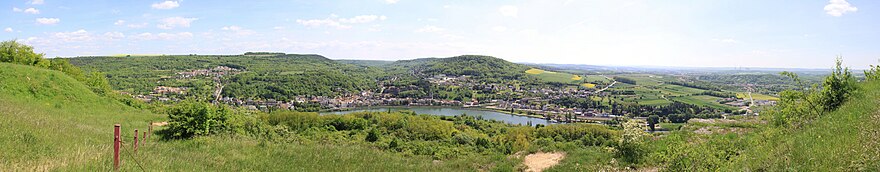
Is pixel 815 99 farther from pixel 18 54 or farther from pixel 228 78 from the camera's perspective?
pixel 228 78

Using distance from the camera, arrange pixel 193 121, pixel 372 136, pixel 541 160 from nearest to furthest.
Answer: pixel 193 121
pixel 541 160
pixel 372 136

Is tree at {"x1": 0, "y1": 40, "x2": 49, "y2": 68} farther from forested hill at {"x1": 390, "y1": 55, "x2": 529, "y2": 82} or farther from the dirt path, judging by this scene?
forested hill at {"x1": 390, "y1": 55, "x2": 529, "y2": 82}

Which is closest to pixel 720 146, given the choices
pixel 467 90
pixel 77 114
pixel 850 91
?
pixel 850 91

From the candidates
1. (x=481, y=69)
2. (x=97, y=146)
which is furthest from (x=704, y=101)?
(x=97, y=146)

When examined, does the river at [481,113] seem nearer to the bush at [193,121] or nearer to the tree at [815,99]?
the tree at [815,99]

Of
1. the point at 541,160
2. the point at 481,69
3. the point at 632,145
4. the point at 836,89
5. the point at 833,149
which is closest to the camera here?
the point at 833,149

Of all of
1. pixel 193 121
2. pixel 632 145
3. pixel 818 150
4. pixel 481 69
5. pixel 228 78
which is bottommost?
pixel 228 78

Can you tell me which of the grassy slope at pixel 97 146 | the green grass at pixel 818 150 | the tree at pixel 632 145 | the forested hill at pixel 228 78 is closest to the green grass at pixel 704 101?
the tree at pixel 632 145
